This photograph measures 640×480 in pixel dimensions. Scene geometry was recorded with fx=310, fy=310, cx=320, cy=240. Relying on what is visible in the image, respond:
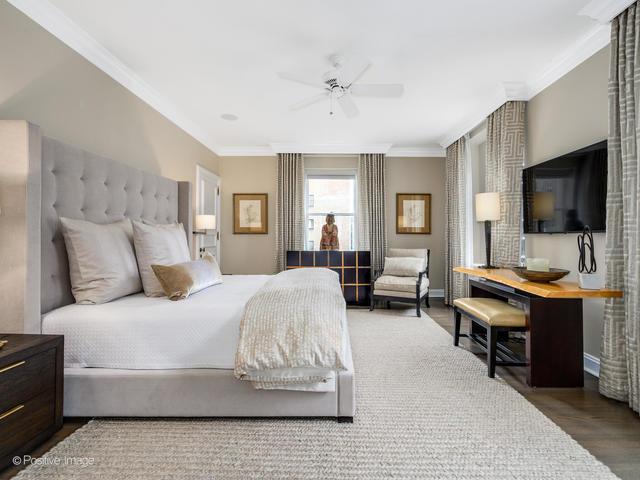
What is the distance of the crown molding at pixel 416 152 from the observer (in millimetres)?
5539

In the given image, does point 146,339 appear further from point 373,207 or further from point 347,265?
point 373,207

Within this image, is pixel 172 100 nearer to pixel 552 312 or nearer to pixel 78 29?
pixel 78 29

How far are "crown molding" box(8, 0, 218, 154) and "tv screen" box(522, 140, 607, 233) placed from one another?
401cm

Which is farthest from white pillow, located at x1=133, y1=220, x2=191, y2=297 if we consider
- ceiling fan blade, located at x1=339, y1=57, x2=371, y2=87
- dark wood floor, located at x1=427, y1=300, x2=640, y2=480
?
dark wood floor, located at x1=427, y1=300, x2=640, y2=480

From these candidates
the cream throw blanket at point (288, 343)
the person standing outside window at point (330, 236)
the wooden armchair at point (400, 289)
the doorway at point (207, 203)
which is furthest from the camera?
the person standing outside window at point (330, 236)

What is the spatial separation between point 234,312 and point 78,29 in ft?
7.93

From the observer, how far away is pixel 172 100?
3580mm

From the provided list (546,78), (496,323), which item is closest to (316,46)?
(546,78)

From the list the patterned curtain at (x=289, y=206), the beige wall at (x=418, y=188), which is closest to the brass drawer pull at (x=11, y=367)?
the patterned curtain at (x=289, y=206)

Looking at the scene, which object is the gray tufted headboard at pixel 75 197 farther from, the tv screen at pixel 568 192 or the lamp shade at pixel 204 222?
the tv screen at pixel 568 192

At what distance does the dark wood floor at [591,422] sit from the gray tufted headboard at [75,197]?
859 millimetres

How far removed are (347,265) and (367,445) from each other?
11.4ft

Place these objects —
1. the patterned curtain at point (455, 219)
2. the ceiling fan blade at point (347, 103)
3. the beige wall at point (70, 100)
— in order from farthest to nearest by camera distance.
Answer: the patterned curtain at point (455, 219), the ceiling fan blade at point (347, 103), the beige wall at point (70, 100)

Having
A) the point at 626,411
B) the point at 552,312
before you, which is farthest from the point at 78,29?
the point at 626,411
